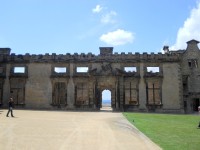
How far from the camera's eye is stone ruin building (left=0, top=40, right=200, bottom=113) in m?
32.6

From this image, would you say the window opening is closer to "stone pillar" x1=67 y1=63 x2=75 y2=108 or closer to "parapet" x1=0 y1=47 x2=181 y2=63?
"parapet" x1=0 y1=47 x2=181 y2=63

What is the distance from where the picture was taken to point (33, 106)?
112 ft

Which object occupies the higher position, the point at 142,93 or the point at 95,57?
the point at 95,57

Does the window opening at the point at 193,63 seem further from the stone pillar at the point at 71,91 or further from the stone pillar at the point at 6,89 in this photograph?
the stone pillar at the point at 6,89

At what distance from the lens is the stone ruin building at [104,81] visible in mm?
32562

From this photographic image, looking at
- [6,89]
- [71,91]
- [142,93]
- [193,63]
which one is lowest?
[142,93]

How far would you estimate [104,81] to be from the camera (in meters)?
32.9

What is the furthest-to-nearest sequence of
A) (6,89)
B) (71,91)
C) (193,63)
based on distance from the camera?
(6,89), (193,63), (71,91)

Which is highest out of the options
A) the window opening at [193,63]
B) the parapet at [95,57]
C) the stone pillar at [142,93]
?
the parapet at [95,57]

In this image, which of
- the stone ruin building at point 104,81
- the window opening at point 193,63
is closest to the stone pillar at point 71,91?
the stone ruin building at point 104,81

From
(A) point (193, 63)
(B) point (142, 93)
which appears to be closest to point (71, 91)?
(B) point (142, 93)

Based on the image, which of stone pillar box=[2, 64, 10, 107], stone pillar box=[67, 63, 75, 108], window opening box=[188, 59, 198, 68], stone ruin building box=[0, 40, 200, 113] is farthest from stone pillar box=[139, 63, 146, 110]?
stone pillar box=[2, 64, 10, 107]

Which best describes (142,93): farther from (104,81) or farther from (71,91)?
(71,91)

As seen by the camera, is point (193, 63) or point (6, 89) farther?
point (6, 89)
